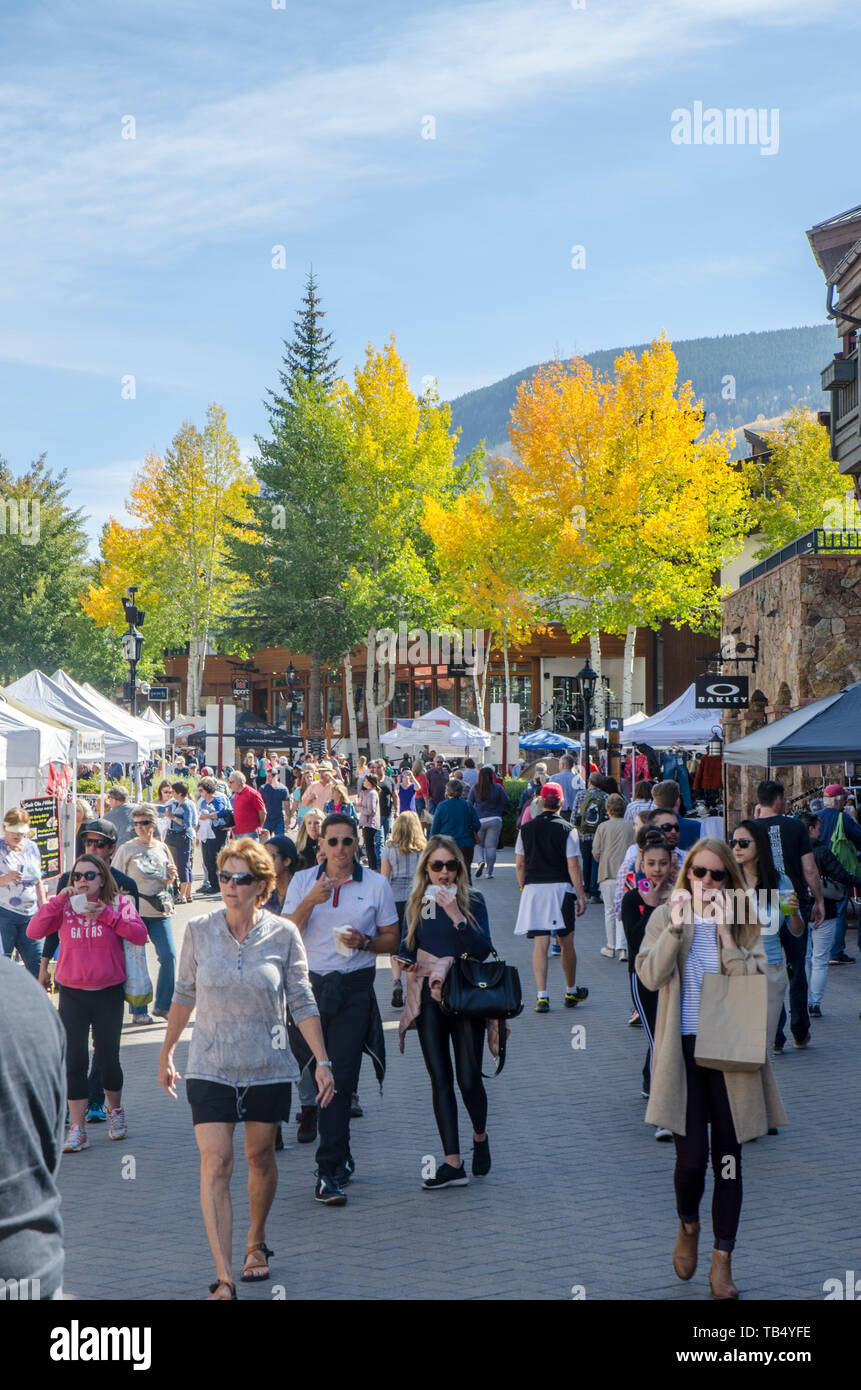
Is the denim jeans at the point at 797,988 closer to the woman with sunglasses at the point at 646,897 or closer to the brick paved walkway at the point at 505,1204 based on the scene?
the brick paved walkway at the point at 505,1204

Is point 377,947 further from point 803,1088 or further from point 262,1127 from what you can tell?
point 803,1088

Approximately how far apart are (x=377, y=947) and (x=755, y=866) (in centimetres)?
313

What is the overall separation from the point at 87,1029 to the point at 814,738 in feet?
29.6

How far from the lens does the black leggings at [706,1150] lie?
5.27 meters

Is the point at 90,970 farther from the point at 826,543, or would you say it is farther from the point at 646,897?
the point at 826,543

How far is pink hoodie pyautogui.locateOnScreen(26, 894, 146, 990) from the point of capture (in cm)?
762

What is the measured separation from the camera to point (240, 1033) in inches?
210

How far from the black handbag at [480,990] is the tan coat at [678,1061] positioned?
1610 millimetres

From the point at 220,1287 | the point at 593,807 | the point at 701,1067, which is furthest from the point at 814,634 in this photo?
the point at 220,1287

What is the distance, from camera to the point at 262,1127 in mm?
5402

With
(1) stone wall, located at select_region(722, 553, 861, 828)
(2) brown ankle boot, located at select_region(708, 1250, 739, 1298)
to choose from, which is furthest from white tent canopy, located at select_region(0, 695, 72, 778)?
(1) stone wall, located at select_region(722, 553, 861, 828)

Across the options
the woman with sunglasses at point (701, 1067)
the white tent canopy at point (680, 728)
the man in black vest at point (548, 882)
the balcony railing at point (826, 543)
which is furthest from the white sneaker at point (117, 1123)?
the white tent canopy at point (680, 728)

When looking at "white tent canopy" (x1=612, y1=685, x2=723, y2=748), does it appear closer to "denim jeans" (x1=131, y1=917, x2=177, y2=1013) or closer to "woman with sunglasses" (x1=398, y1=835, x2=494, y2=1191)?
"denim jeans" (x1=131, y1=917, x2=177, y2=1013)
